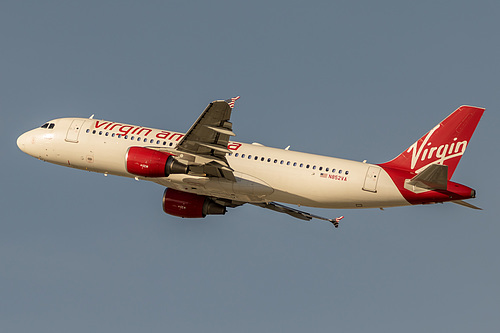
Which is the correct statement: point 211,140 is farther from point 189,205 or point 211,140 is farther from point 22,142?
point 22,142

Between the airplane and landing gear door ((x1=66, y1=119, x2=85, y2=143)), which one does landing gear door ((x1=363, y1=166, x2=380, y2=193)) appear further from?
landing gear door ((x1=66, y1=119, x2=85, y2=143))

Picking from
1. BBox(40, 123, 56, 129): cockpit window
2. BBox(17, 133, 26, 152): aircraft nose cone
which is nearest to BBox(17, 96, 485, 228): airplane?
BBox(40, 123, 56, 129): cockpit window

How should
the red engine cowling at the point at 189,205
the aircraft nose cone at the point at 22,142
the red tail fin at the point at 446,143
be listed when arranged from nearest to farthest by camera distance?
1. the red tail fin at the point at 446,143
2. the red engine cowling at the point at 189,205
3. the aircraft nose cone at the point at 22,142

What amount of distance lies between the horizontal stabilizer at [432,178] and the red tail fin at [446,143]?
6.73ft

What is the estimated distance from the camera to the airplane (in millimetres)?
45156

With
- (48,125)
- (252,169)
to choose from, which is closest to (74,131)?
(48,125)

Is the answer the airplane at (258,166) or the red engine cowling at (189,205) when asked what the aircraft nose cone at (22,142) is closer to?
the airplane at (258,166)

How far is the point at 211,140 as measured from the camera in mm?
45281

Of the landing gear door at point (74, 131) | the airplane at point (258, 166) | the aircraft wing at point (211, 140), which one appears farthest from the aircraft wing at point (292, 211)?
the landing gear door at point (74, 131)

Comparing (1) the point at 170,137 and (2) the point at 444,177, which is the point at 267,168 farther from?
(2) the point at 444,177

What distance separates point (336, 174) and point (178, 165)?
10.5 m

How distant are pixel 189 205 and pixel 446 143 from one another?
18.7 m

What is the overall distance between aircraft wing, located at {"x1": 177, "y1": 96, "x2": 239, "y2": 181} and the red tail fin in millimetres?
11924

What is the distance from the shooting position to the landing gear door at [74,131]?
52.3 meters
